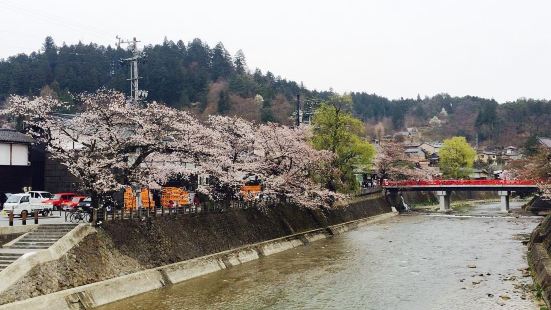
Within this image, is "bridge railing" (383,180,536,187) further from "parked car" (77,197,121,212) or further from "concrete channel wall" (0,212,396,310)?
"parked car" (77,197,121,212)

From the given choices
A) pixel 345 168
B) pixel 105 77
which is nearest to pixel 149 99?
pixel 105 77

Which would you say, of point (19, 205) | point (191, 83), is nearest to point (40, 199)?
point (19, 205)

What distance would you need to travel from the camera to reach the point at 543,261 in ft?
86.2

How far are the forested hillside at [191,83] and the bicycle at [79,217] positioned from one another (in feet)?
222

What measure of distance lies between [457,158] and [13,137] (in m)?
71.7

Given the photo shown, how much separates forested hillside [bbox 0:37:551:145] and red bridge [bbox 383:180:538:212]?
29688 mm

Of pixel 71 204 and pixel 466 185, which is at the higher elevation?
pixel 71 204

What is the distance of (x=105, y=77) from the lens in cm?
11938

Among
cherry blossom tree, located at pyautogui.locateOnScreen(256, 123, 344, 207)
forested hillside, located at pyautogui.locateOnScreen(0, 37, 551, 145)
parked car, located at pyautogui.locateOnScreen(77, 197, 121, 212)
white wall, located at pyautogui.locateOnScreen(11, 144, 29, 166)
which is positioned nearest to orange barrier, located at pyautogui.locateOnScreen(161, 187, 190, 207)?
parked car, located at pyautogui.locateOnScreen(77, 197, 121, 212)

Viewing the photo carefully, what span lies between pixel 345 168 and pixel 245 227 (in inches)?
724

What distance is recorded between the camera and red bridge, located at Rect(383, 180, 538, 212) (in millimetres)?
66375

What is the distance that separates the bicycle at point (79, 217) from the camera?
26938mm

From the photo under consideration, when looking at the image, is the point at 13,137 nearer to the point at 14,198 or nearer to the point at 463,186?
the point at 14,198

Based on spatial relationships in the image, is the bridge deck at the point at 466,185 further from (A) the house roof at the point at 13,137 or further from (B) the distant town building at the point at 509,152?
(B) the distant town building at the point at 509,152
